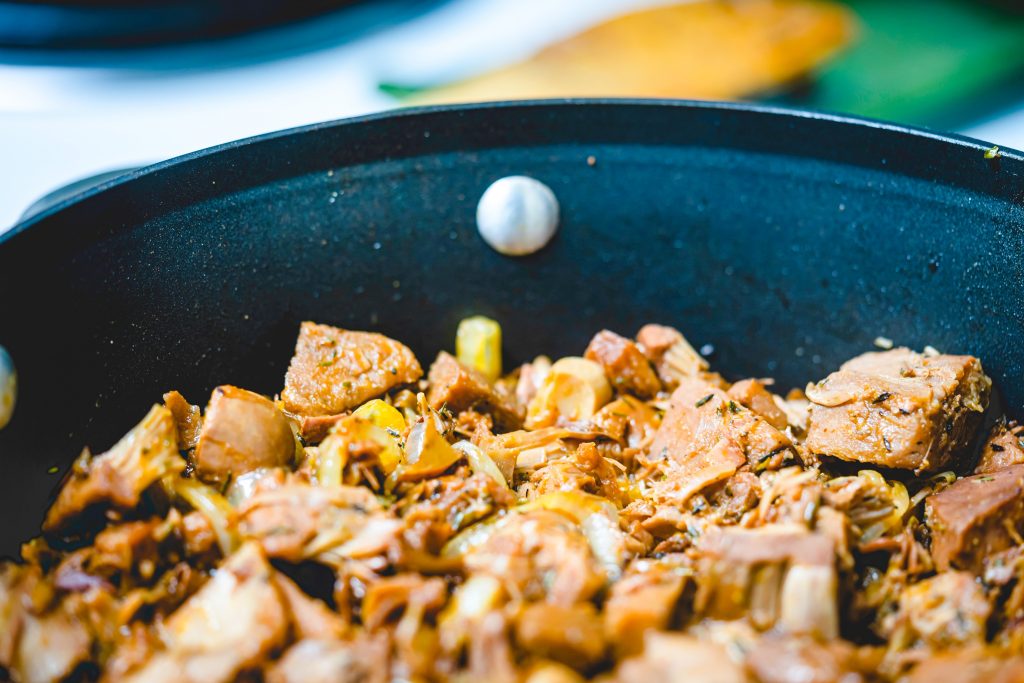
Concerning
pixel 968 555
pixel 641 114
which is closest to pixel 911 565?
pixel 968 555

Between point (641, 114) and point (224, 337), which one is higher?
point (641, 114)

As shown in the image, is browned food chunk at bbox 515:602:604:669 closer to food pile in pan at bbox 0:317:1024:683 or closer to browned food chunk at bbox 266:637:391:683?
food pile in pan at bbox 0:317:1024:683

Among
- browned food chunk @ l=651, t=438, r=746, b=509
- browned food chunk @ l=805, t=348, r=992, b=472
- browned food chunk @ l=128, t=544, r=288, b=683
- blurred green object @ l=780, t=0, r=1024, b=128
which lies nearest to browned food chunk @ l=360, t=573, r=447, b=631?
browned food chunk @ l=128, t=544, r=288, b=683

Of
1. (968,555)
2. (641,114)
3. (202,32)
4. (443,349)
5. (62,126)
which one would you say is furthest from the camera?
(202,32)

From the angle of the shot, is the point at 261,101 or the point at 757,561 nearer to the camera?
the point at 757,561

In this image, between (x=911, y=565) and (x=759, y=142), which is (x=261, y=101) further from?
(x=911, y=565)

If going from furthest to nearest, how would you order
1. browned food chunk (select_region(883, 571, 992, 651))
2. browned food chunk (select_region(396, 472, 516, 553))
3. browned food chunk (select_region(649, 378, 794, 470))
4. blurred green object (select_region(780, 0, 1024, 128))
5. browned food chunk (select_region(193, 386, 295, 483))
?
1. blurred green object (select_region(780, 0, 1024, 128))
2. browned food chunk (select_region(649, 378, 794, 470))
3. browned food chunk (select_region(193, 386, 295, 483))
4. browned food chunk (select_region(396, 472, 516, 553))
5. browned food chunk (select_region(883, 571, 992, 651))

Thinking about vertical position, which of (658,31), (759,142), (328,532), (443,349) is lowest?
(328,532)
